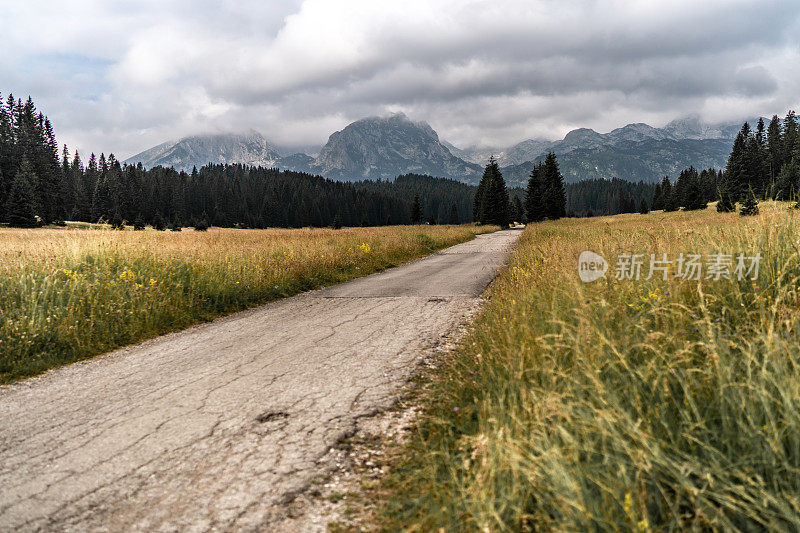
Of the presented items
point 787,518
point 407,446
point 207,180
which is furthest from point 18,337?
point 207,180

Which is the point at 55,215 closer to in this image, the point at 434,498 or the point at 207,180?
the point at 207,180

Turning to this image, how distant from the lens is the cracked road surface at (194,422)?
97.3 inches

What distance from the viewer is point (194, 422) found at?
3.47 metres

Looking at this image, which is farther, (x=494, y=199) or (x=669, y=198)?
(x=669, y=198)

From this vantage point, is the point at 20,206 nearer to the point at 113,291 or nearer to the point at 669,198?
the point at 113,291

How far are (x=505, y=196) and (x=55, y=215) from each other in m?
75.3

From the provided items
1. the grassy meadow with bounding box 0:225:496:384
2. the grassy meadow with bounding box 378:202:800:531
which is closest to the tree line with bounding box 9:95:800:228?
the grassy meadow with bounding box 378:202:800:531

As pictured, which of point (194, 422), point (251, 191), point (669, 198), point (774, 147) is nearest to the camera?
point (194, 422)

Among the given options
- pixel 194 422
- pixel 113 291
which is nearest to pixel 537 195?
pixel 113 291

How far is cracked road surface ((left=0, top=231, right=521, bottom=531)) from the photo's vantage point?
247 centimetres

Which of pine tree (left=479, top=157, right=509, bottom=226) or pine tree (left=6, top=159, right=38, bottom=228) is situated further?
pine tree (left=479, top=157, right=509, bottom=226)

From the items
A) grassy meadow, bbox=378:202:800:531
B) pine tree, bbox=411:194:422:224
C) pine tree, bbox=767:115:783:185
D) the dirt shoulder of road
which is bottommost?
the dirt shoulder of road

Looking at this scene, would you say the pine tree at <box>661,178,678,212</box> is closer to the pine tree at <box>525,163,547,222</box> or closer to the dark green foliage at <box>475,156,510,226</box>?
the dark green foliage at <box>475,156,510,226</box>

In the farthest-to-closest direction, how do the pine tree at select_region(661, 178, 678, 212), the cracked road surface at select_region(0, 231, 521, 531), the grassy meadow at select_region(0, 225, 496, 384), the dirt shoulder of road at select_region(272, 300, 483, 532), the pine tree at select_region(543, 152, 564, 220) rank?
the pine tree at select_region(661, 178, 678, 212) → the pine tree at select_region(543, 152, 564, 220) → the grassy meadow at select_region(0, 225, 496, 384) → the cracked road surface at select_region(0, 231, 521, 531) → the dirt shoulder of road at select_region(272, 300, 483, 532)
